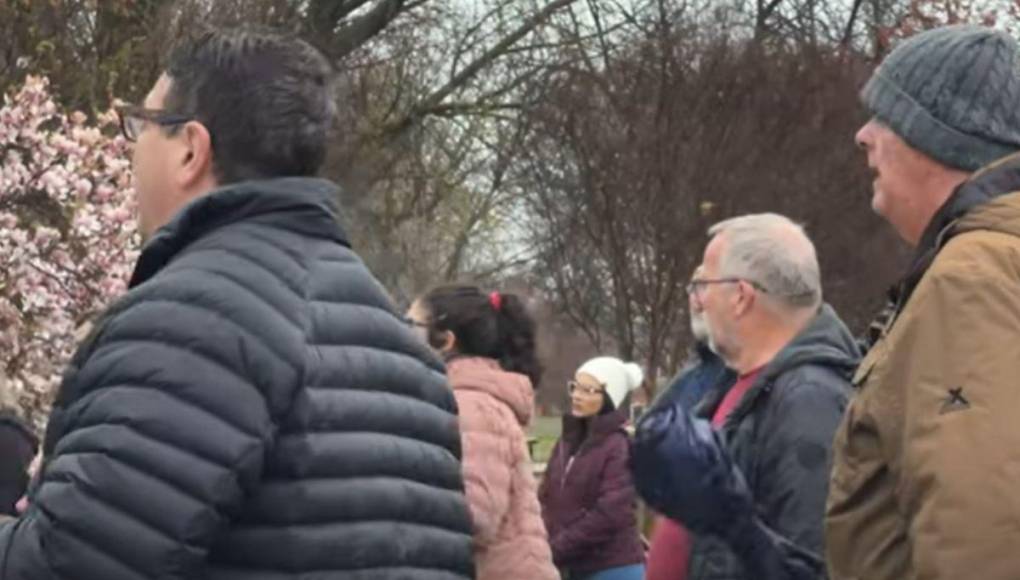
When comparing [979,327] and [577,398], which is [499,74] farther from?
[979,327]

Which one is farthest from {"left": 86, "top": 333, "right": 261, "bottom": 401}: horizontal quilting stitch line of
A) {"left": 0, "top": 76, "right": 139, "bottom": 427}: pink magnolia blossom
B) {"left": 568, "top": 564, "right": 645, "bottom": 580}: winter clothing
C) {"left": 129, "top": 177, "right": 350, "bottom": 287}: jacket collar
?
{"left": 568, "top": 564, "right": 645, "bottom": 580}: winter clothing

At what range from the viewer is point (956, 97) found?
11.7ft

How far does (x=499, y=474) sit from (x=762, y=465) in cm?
145

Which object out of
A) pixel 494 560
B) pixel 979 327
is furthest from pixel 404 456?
pixel 494 560

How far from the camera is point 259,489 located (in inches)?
120

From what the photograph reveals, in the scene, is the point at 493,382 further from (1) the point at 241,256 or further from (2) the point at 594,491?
(2) the point at 594,491

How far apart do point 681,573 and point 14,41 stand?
24.5 feet

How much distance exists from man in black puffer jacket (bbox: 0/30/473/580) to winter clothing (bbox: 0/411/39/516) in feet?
5.92

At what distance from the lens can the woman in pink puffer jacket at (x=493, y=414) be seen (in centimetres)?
592

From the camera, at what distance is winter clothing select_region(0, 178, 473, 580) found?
295cm

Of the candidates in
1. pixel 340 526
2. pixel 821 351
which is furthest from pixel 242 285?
pixel 821 351

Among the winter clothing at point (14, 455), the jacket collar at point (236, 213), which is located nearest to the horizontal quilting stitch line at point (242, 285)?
the jacket collar at point (236, 213)

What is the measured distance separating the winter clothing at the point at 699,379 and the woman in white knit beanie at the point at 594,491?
3.80 m

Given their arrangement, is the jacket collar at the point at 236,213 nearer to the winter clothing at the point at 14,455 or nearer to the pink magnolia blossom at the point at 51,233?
the winter clothing at the point at 14,455
